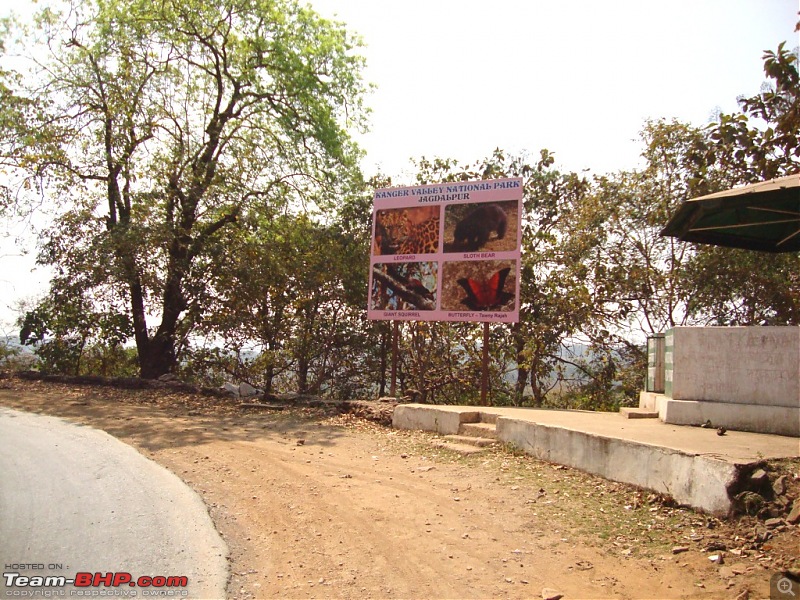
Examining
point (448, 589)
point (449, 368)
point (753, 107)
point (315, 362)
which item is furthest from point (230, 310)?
point (448, 589)

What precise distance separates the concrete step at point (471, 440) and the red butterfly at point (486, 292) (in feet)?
10.0

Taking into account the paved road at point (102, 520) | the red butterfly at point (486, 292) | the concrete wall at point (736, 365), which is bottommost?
the paved road at point (102, 520)

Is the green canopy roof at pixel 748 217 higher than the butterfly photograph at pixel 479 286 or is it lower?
higher

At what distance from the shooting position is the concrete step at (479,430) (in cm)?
912

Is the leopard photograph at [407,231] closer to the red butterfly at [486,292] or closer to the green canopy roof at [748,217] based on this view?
the red butterfly at [486,292]

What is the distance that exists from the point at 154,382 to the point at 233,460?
851 cm

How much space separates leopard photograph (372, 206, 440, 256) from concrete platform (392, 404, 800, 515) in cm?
427

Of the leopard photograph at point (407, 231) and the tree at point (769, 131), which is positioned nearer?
the tree at point (769, 131)

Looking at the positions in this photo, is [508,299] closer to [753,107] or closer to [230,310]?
[753,107]

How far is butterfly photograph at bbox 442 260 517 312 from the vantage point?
1169 cm

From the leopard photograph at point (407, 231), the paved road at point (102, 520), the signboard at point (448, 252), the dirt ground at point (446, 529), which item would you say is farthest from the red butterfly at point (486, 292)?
the paved road at point (102, 520)

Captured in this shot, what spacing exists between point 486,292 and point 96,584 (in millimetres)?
8721

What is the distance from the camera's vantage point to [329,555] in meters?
4.88

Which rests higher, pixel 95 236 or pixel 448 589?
pixel 95 236
